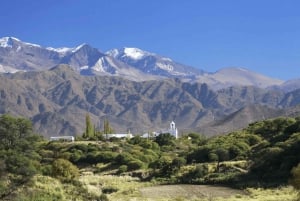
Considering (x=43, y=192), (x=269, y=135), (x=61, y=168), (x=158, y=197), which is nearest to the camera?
(x=43, y=192)

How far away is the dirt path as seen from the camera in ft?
130

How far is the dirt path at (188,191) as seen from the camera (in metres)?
39.6

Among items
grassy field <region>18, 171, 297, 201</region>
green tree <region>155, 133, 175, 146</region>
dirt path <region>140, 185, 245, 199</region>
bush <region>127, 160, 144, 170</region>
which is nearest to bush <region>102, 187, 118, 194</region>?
grassy field <region>18, 171, 297, 201</region>

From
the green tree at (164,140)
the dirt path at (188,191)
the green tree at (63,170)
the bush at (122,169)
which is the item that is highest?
the green tree at (164,140)

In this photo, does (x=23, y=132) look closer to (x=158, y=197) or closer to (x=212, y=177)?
(x=158, y=197)

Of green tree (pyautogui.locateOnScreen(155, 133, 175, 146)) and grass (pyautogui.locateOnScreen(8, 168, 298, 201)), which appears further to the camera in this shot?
green tree (pyautogui.locateOnScreen(155, 133, 175, 146))

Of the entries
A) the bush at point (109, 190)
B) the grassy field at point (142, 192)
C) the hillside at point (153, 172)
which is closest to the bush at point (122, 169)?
the hillside at point (153, 172)

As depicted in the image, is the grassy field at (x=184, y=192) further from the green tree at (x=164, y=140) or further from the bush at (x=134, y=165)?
the green tree at (x=164, y=140)

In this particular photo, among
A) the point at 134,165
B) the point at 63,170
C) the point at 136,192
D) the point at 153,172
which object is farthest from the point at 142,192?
the point at 134,165

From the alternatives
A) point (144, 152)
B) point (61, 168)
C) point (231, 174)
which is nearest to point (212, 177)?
point (231, 174)

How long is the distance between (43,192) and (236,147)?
33219mm

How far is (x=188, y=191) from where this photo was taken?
42.6 m

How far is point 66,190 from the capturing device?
3212cm

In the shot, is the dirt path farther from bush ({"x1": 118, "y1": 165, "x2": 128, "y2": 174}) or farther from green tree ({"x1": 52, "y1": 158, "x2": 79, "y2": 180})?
bush ({"x1": 118, "y1": 165, "x2": 128, "y2": 174})
